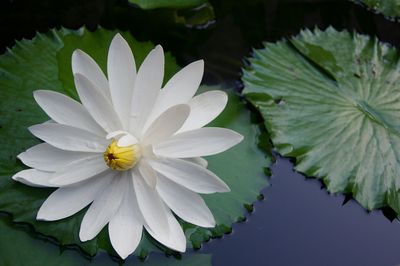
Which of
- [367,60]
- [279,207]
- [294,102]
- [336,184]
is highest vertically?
[367,60]

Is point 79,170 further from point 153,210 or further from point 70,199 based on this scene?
point 153,210

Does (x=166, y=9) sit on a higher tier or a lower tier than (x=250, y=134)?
higher

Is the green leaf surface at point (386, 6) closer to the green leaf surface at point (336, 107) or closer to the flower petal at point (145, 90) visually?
the green leaf surface at point (336, 107)

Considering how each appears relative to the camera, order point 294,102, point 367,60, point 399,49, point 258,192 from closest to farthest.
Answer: point 258,192
point 294,102
point 367,60
point 399,49

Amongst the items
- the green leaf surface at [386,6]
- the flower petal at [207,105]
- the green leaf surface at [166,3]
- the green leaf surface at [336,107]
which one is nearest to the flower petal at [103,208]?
the flower petal at [207,105]

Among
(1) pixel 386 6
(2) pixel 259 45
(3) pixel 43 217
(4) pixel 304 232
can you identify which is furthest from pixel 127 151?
(1) pixel 386 6

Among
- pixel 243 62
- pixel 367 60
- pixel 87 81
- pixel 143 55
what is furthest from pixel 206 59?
pixel 87 81

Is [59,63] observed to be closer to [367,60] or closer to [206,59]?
[206,59]
